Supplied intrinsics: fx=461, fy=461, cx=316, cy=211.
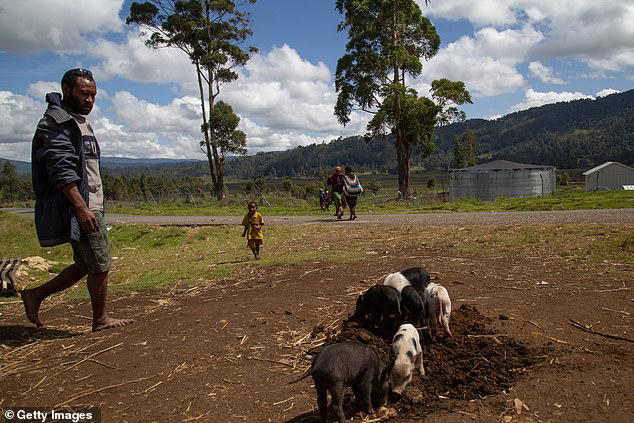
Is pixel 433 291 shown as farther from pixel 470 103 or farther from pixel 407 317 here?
pixel 470 103

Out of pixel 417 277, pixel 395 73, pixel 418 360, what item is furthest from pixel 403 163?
pixel 418 360

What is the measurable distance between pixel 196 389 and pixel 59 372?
4.54ft

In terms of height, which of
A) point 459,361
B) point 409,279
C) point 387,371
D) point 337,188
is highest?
point 337,188

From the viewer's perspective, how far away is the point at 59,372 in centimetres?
400

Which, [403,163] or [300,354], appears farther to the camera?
[403,163]

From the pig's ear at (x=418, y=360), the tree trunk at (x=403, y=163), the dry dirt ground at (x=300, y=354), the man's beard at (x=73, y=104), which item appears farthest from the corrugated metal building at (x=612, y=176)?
the man's beard at (x=73, y=104)

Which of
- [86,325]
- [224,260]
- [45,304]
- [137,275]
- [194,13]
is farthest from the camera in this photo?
[194,13]

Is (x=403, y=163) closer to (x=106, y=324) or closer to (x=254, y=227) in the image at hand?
(x=254, y=227)

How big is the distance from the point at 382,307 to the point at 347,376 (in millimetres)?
1457

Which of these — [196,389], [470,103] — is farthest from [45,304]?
[470,103]

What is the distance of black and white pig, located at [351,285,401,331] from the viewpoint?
4.48m

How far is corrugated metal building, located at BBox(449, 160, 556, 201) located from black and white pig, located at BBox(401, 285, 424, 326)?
3542cm

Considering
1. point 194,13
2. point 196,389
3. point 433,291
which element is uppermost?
point 194,13

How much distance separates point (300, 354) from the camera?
4.11 meters
